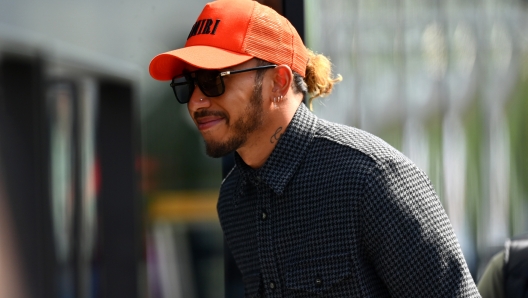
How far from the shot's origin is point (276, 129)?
2.09 meters

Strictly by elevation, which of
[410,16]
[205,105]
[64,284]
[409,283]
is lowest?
Answer: [64,284]

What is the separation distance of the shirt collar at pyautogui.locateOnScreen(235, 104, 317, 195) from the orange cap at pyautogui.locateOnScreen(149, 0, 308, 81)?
0.65ft

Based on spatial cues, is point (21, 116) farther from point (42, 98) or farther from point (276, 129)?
point (276, 129)

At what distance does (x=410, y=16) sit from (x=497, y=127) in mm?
696

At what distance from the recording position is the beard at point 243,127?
2.03m

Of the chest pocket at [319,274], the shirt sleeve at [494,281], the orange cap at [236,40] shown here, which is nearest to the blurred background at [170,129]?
the shirt sleeve at [494,281]

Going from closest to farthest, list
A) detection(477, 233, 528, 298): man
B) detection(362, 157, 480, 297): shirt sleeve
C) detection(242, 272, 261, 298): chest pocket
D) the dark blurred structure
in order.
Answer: detection(362, 157, 480, 297): shirt sleeve
detection(242, 272, 261, 298): chest pocket
detection(477, 233, 528, 298): man
the dark blurred structure

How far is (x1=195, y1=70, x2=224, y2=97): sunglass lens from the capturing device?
204cm

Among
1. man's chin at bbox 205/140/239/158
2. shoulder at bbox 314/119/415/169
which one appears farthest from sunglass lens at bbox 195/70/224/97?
shoulder at bbox 314/119/415/169

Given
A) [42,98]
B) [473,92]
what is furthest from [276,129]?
[473,92]

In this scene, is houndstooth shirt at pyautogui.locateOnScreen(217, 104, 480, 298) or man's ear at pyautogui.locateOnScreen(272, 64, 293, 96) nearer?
houndstooth shirt at pyautogui.locateOnScreen(217, 104, 480, 298)

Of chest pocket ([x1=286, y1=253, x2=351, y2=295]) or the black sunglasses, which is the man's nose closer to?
the black sunglasses

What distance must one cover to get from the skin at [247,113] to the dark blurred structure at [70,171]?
1.31 m

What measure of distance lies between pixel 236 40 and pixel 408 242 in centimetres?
76
